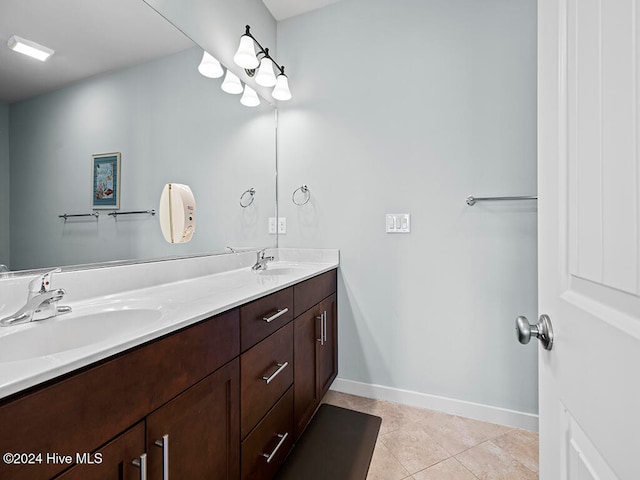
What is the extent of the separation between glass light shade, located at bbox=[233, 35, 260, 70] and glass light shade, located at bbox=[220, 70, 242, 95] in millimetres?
79

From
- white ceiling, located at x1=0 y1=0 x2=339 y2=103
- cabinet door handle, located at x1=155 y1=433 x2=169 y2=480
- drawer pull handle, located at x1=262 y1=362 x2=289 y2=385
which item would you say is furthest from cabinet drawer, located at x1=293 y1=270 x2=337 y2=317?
white ceiling, located at x1=0 y1=0 x2=339 y2=103

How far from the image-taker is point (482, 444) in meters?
1.54

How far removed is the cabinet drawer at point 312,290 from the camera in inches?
58.4

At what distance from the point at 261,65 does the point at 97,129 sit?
1166 mm

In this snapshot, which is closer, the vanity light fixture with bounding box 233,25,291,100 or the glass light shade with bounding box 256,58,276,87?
the vanity light fixture with bounding box 233,25,291,100

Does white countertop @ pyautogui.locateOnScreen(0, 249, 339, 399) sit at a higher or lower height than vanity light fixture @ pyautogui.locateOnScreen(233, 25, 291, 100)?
lower

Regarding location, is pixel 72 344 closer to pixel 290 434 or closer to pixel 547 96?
pixel 290 434

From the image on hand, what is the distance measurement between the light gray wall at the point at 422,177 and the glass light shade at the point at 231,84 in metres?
0.39

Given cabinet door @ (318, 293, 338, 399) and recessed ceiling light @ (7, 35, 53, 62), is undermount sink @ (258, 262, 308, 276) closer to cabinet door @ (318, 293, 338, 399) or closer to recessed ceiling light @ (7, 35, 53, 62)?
cabinet door @ (318, 293, 338, 399)

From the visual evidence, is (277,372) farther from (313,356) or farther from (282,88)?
(282,88)

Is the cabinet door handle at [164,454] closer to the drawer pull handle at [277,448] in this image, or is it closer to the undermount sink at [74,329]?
the undermount sink at [74,329]

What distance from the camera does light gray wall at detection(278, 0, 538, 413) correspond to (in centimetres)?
166

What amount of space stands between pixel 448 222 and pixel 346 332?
96cm

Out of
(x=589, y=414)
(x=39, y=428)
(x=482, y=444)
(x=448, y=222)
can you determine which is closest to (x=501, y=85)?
(x=448, y=222)
